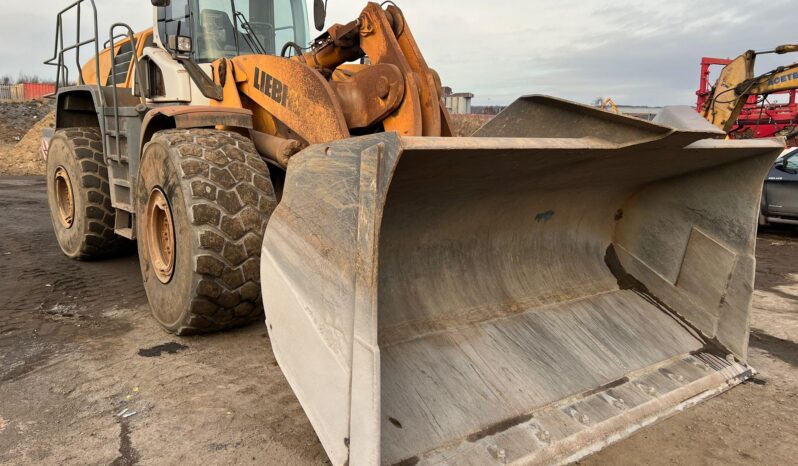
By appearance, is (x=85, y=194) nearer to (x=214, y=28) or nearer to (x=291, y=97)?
(x=214, y=28)

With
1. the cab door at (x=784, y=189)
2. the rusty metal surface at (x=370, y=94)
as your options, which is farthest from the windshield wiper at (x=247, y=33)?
the cab door at (x=784, y=189)

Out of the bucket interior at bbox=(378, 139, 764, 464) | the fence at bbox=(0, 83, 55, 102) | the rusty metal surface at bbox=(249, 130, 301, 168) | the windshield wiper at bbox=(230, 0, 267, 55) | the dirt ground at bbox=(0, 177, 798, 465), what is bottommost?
the dirt ground at bbox=(0, 177, 798, 465)

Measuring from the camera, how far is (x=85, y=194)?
16.3 feet

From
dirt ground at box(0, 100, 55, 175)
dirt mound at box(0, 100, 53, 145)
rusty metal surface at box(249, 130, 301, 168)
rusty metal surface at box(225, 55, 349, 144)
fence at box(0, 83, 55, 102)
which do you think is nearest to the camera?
rusty metal surface at box(225, 55, 349, 144)

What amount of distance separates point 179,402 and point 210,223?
91cm

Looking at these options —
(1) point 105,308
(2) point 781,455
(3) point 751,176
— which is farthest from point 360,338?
(1) point 105,308

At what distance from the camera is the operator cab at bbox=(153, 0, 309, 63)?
4113 millimetres

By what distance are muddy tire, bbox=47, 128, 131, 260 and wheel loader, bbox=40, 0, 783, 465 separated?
2.93ft

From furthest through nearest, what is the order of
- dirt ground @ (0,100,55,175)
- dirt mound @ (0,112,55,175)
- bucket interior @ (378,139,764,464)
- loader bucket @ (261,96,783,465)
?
dirt ground @ (0,100,55,175), dirt mound @ (0,112,55,175), bucket interior @ (378,139,764,464), loader bucket @ (261,96,783,465)

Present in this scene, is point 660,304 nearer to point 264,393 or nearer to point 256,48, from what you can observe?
point 264,393

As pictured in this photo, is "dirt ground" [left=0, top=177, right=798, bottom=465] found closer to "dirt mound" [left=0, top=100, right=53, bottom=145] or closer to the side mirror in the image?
the side mirror

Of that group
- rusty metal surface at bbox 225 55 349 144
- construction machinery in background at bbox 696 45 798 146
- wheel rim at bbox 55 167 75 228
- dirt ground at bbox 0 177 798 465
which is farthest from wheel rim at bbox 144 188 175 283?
construction machinery in background at bbox 696 45 798 146

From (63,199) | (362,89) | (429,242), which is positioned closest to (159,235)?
(362,89)

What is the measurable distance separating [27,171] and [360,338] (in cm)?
2025
